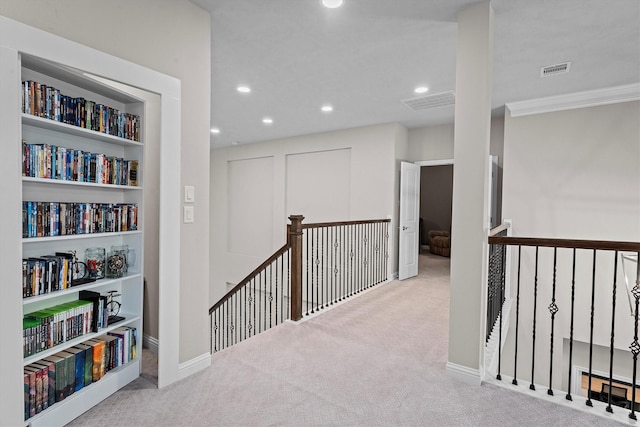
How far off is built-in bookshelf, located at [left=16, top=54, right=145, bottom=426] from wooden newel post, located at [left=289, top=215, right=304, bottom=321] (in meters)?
1.56

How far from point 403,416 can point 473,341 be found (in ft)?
2.51

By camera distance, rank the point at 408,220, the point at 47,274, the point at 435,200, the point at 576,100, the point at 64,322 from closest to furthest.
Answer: the point at 47,274 < the point at 64,322 < the point at 576,100 < the point at 408,220 < the point at 435,200

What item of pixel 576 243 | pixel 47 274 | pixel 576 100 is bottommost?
pixel 47 274

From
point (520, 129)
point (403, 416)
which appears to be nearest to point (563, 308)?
point (520, 129)

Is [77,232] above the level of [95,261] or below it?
above

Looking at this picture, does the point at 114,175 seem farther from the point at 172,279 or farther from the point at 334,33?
the point at 334,33

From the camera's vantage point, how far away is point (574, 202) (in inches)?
169

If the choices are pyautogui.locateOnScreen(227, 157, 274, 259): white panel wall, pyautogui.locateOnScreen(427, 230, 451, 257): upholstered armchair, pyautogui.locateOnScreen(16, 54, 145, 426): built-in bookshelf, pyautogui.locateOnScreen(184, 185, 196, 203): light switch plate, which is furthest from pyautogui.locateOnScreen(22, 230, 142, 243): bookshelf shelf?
pyautogui.locateOnScreen(427, 230, 451, 257): upholstered armchair

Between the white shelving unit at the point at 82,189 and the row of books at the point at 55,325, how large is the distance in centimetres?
6

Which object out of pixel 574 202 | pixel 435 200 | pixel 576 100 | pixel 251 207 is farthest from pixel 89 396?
pixel 435 200

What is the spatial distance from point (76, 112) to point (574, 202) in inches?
208

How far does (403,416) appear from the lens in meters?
1.95

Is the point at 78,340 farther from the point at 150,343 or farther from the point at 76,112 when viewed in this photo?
the point at 76,112

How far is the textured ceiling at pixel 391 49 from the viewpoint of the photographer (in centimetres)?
237
